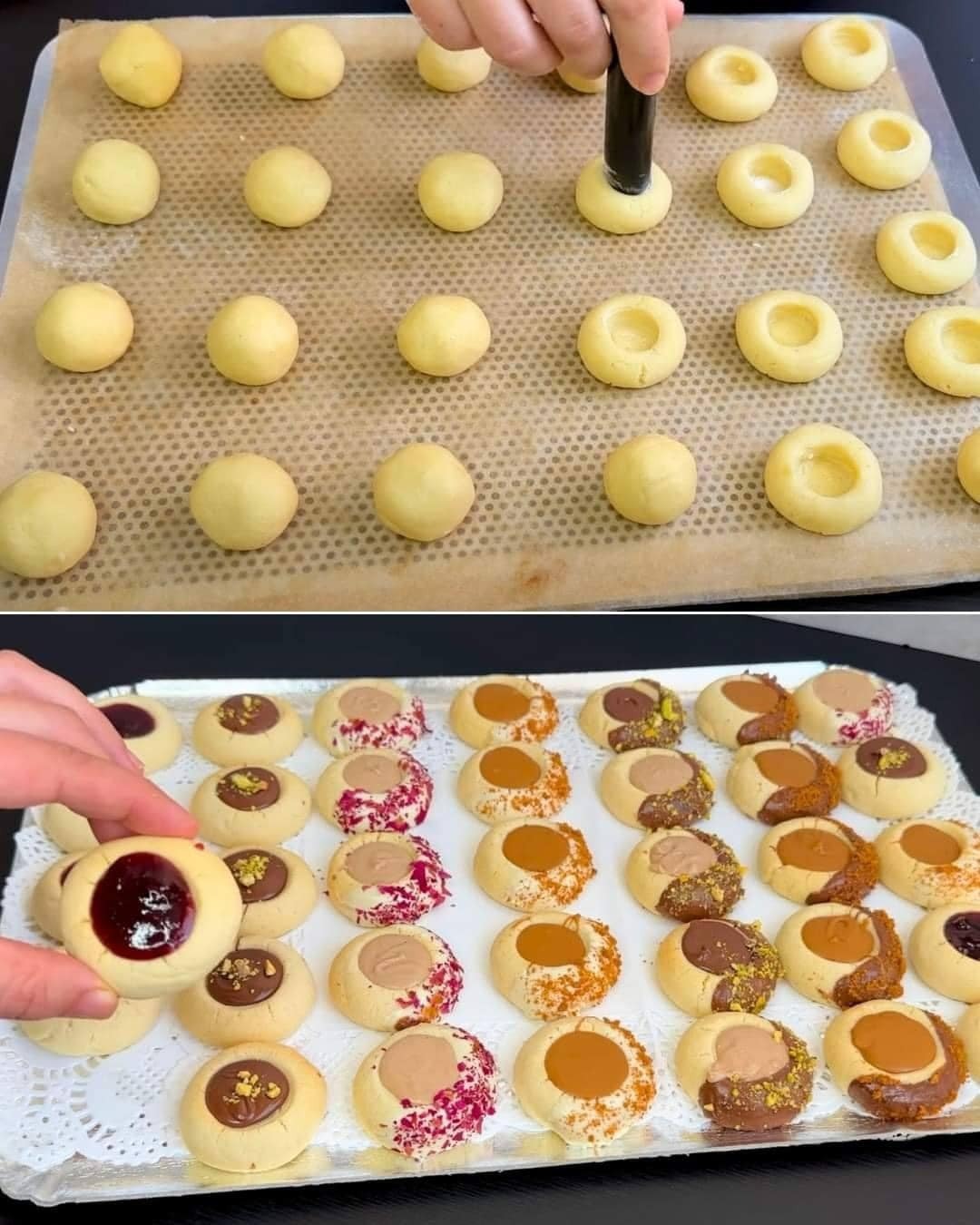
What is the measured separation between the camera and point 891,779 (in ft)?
5.49

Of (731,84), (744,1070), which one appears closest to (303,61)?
(731,84)

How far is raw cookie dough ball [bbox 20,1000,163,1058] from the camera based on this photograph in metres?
1.33

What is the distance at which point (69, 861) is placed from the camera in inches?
57.8

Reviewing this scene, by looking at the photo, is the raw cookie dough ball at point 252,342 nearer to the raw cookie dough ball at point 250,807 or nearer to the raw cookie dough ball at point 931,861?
the raw cookie dough ball at point 250,807

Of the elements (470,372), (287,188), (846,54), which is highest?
(846,54)

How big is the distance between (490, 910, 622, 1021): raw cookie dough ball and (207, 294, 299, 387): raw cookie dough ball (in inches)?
32.1

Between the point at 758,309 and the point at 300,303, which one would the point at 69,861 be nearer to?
the point at 300,303

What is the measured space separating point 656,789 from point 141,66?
4.45ft

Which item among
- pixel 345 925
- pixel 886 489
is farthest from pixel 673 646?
pixel 345 925

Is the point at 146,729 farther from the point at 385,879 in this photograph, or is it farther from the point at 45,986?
the point at 45,986

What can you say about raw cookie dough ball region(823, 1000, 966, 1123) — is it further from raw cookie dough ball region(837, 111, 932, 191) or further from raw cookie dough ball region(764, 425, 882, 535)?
raw cookie dough ball region(837, 111, 932, 191)

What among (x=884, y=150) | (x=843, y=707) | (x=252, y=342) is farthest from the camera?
(x=884, y=150)

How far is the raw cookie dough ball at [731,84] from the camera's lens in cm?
190

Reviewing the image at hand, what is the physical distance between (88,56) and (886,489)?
57.0 inches
